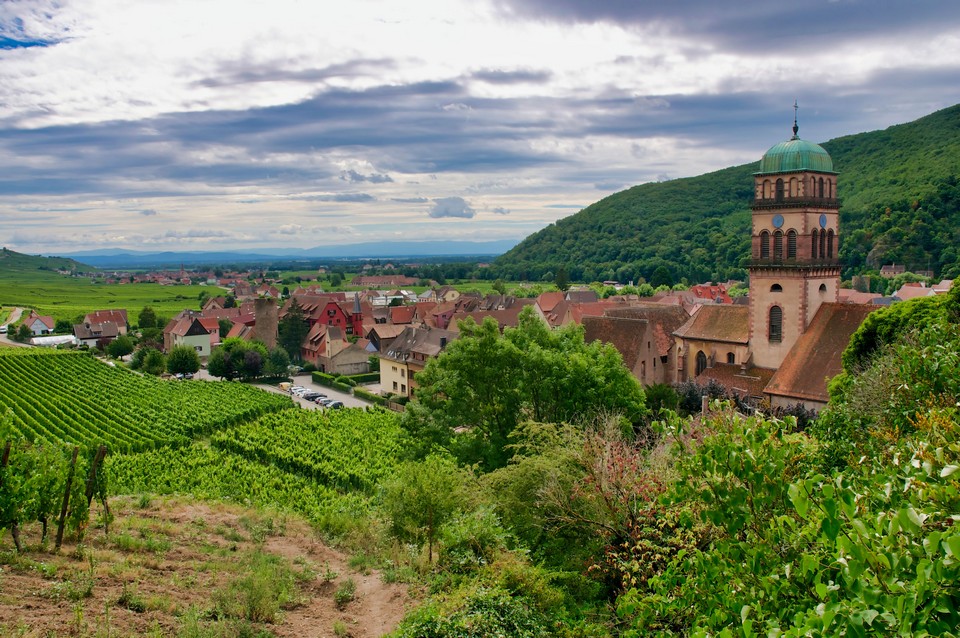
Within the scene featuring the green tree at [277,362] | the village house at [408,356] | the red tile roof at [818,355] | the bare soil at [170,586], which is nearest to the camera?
the bare soil at [170,586]

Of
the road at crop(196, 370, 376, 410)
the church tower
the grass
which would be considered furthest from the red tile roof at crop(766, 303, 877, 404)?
→ the grass

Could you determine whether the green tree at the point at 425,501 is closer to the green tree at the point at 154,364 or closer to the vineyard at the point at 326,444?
the vineyard at the point at 326,444

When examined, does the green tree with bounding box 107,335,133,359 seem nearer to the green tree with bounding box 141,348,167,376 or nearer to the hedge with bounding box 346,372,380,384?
the green tree with bounding box 141,348,167,376

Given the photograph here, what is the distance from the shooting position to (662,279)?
456 ft

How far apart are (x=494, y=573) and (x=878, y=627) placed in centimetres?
965

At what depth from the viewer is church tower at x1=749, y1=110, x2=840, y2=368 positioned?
3378cm

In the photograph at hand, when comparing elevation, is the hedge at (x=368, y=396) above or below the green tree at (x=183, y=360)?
below

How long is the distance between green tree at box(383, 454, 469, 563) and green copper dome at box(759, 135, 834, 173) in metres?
25.7

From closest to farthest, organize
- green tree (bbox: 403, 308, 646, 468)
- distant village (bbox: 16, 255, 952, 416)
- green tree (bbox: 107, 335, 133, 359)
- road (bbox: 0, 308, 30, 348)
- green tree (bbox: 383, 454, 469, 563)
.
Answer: green tree (bbox: 383, 454, 469, 563) → green tree (bbox: 403, 308, 646, 468) → distant village (bbox: 16, 255, 952, 416) → green tree (bbox: 107, 335, 133, 359) → road (bbox: 0, 308, 30, 348)

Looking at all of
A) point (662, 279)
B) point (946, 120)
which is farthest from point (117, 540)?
point (946, 120)

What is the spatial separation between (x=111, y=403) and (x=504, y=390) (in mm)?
39650

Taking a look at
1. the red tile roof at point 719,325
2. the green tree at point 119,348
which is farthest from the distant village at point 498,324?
the green tree at point 119,348

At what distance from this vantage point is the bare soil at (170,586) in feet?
40.3

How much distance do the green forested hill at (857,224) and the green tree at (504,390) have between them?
94127mm
